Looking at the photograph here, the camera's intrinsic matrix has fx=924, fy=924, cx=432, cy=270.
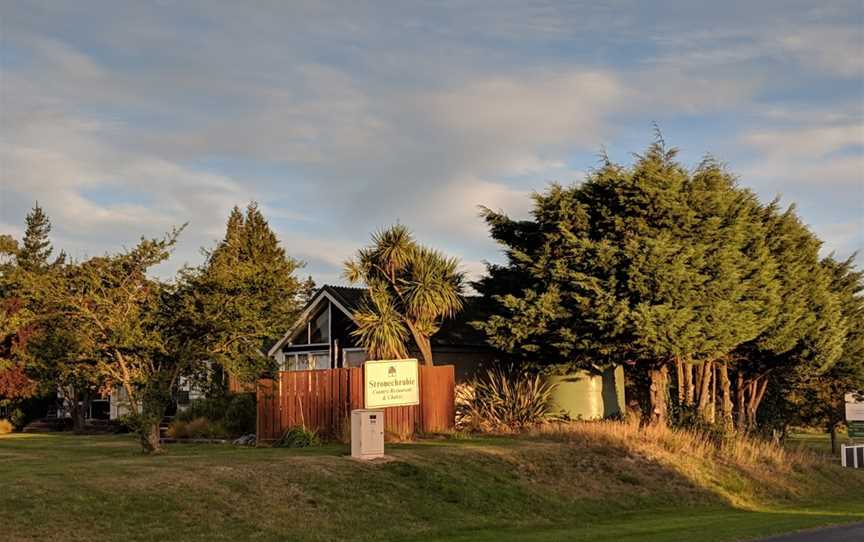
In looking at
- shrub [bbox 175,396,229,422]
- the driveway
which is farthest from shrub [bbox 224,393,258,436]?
the driveway

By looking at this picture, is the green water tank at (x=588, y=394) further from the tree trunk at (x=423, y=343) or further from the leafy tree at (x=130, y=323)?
the leafy tree at (x=130, y=323)

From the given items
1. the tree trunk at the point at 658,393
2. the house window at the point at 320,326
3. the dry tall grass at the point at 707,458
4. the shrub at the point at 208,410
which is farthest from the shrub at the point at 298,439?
the tree trunk at the point at 658,393

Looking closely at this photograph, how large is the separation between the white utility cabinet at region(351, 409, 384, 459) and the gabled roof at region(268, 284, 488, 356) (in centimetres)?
1152

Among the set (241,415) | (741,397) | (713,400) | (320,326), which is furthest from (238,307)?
(741,397)

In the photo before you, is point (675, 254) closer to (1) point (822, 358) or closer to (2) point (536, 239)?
(2) point (536, 239)

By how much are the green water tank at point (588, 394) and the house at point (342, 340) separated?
2868 mm

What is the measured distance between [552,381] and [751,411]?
1225cm

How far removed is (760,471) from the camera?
28344 millimetres

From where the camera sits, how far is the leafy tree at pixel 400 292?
99.9ft

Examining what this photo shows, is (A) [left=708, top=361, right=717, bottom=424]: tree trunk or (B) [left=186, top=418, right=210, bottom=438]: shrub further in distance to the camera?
(A) [left=708, top=361, right=717, bottom=424]: tree trunk

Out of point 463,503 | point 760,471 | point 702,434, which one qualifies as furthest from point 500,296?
point 463,503

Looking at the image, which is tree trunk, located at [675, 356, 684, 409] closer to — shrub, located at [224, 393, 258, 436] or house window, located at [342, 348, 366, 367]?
house window, located at [342, 348, 366, 367]

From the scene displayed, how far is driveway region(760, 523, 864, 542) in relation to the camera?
16.5 meters

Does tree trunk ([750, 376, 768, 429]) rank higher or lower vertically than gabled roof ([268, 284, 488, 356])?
lower
